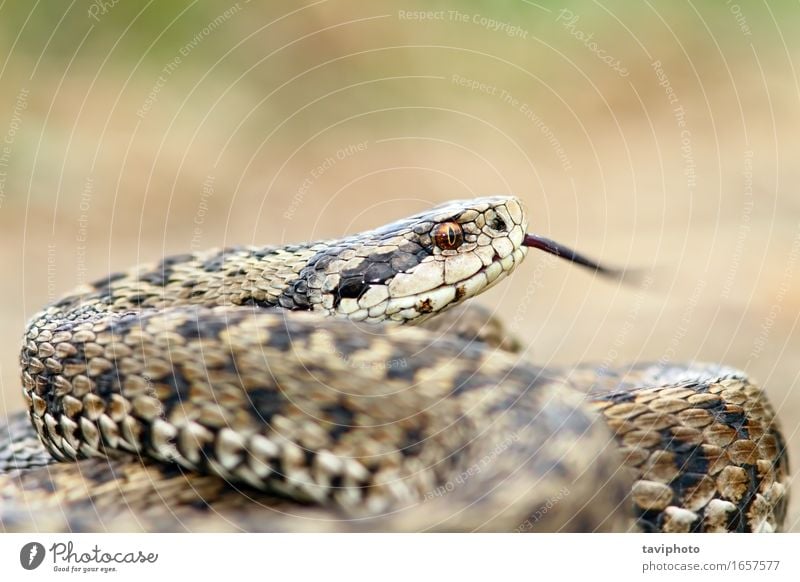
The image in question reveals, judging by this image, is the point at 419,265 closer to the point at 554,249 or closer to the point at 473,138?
the point at 554,249

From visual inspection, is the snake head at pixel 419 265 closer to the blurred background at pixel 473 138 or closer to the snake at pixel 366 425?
the snake at pixel 366 425

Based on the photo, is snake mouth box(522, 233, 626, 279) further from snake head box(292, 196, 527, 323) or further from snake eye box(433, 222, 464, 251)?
snake eye box(433, 222, 464, 251)

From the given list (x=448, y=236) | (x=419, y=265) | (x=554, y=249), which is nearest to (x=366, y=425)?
(x=419, y=265)

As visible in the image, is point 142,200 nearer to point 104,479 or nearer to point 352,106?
point 352,106

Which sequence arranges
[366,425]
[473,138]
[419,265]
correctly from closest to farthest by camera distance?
[366,425]
[419,265]
[473,138]

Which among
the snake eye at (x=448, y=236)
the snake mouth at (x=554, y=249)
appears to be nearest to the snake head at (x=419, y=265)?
the snake eye at (x=448, y=236)

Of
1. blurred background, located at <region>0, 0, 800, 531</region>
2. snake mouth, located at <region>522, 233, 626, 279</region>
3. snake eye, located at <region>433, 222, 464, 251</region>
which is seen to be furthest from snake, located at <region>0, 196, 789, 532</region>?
blurred background, located at <region>0, 0, 800, 531</region>

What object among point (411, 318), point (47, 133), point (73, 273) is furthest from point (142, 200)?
point (411, 318)
